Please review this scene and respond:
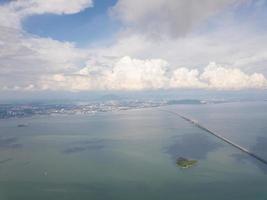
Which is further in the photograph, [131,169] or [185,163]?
[185,163]

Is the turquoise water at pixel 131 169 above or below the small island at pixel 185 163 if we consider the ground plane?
below

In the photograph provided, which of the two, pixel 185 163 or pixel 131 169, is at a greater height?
pixel 185 163

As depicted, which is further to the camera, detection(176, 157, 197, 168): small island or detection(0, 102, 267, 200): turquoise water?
detection(176, 157, 197, 168): small island

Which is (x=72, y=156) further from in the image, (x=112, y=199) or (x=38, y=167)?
(x=112, y=199)

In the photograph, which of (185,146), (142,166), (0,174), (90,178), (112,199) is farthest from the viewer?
(185,146)

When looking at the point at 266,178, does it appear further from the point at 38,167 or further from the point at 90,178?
the point at 38,167

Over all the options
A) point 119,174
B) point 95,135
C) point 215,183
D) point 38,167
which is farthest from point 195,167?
point 95,135

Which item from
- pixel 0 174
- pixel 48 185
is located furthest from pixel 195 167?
pixel 0 174

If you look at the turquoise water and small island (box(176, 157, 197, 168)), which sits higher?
small island (box(176, 157, 197, 168))

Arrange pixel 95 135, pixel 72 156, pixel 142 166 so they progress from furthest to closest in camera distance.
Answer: pixel 95 135, pixel 72 156, pixel 142 166

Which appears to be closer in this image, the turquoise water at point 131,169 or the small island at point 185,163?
the turquoise water at point 131,169

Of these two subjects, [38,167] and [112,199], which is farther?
[38,167]
